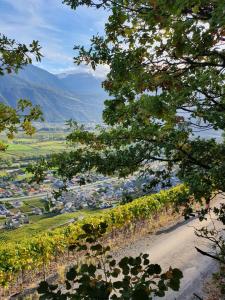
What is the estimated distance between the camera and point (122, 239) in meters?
24.0

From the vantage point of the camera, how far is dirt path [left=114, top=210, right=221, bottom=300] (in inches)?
612

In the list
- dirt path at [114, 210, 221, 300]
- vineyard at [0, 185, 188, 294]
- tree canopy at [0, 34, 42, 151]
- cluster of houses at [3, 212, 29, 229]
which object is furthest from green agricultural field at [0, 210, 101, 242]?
tree canopy at [0, 34, 42, 151]

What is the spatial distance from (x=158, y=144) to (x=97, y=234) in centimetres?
642

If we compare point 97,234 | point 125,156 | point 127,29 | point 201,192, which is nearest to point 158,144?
point 125,156

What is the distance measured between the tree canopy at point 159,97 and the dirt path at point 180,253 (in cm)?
656

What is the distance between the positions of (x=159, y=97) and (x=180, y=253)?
1452 cm

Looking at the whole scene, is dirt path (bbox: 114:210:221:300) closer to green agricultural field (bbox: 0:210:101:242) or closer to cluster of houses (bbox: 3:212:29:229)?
green agricultural field (bbox: 0:210:101:242)

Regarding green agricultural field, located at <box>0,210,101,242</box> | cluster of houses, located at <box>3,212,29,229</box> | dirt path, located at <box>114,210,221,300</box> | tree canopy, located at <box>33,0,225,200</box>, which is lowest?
cluster of houses, located at <box>3,212,29,229</box>

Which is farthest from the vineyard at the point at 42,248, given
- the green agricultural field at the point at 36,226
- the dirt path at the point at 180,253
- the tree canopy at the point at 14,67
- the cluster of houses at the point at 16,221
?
the cluster of houses at the point at 16,221

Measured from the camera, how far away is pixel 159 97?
283 inches

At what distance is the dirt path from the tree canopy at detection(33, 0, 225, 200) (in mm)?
6555

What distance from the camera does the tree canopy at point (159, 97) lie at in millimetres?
6312

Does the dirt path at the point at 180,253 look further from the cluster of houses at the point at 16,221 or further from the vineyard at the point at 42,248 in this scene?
the cluster of houses at the point at 16,221

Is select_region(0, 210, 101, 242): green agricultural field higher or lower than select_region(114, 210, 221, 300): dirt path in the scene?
lower
